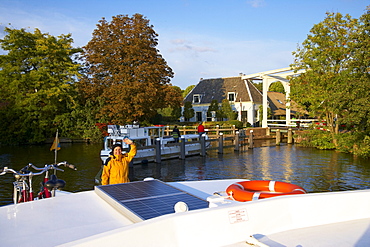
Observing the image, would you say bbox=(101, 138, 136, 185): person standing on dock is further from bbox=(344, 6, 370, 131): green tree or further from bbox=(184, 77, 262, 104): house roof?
bbox=(184, 77, 262, 104): house roof

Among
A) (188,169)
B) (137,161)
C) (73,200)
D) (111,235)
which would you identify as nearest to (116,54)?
(137,161)

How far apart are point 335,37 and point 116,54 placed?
1955cm

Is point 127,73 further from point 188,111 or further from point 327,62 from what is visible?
point 327,62

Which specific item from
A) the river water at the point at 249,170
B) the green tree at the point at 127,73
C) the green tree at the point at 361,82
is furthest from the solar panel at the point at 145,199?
the green tree at the point at 127,73

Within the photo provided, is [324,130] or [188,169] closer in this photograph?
[188,169]

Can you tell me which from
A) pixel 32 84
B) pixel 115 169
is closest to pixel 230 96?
pixel 32 84

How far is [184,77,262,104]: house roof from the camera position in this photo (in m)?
Answer: 43.7

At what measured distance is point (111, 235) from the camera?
2.55 metres

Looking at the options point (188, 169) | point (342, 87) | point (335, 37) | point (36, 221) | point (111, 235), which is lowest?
point (188, 169)

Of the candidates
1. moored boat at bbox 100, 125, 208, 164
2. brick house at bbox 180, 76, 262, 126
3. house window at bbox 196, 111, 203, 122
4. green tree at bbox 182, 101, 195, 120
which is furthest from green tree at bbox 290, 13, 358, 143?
house window at bbox 196, 111, 203, 122

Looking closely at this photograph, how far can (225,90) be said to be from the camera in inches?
1807

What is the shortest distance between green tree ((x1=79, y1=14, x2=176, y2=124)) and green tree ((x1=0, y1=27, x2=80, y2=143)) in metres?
2.54

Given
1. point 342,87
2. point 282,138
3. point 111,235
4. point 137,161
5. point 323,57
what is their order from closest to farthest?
point 111,235 < point 137,161 < point 342,87 < point 323,57 < point 282,138

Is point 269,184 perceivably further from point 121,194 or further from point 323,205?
point 121,194
